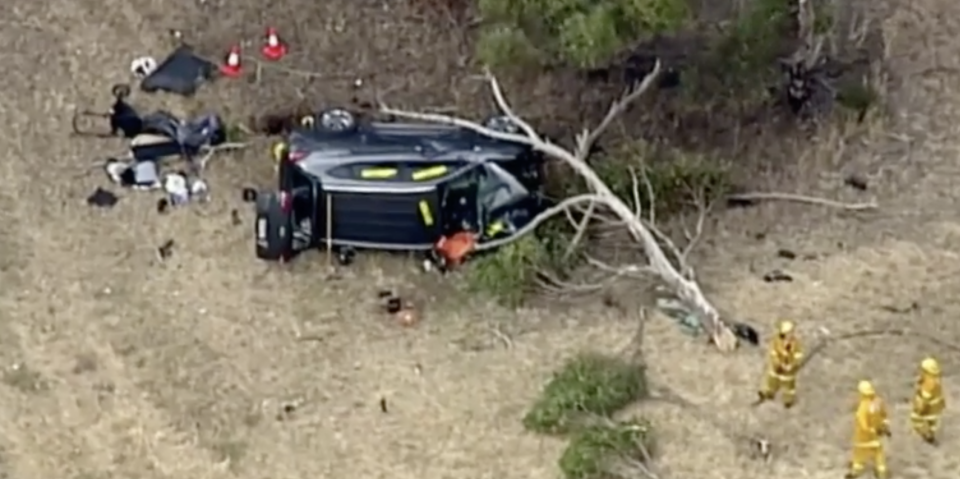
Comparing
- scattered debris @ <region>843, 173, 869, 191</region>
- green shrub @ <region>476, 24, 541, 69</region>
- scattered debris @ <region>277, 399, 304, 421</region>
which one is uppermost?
green shrub @ <region>476, 24, 541, 69</region>

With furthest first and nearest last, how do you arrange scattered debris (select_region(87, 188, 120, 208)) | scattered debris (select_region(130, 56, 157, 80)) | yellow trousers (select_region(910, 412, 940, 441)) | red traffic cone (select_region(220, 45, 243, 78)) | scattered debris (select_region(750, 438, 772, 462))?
scattered debris (select_region(130, 56, 157, 80))
red traffic cone (select_region(220, 45, 243, 78))
scattered debris (select_region(87, 188, 120, 208))
scattered debris (select_region(750, 438, 772, 462))
yellow trousers (select_region(910, 412, 940, 441))

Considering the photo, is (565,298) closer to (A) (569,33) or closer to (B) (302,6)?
(A) (569,33)

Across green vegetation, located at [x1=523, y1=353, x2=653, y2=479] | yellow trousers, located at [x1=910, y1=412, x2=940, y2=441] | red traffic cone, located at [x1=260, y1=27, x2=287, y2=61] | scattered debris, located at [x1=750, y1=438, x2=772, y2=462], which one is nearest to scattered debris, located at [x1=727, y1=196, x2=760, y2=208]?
green vegetation, located at [x1=523, y1=353, x2=653, y2=479]

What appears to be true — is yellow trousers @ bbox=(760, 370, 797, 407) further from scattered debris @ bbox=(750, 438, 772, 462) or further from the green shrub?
the green shrub

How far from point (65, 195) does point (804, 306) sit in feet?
20.7

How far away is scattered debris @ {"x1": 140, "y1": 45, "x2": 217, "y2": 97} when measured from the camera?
21.1 m

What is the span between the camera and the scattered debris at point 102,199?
64.6ft

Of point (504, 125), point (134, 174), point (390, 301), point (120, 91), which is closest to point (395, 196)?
point (390, 301)

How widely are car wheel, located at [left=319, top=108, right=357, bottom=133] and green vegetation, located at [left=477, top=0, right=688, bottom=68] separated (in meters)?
1.60

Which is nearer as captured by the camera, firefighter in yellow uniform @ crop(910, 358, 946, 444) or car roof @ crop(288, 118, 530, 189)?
firefighter in yellow uniform @ crop(910, 358, 946, 444)

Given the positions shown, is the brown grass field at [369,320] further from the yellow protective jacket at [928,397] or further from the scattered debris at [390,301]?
the yellow protective jacket at [928,397]

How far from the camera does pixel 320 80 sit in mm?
21188

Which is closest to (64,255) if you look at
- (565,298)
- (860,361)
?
(565,298)

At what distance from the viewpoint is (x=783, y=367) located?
53.9 feet
